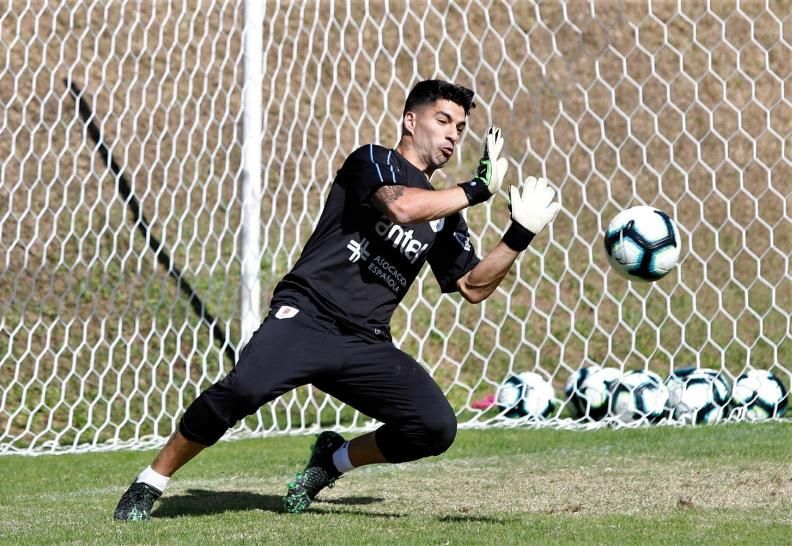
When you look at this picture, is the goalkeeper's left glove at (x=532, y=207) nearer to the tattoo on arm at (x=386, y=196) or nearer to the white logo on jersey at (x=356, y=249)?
the tattoo on arm at (x=386, y=196)

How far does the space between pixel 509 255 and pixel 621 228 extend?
0.82 meters

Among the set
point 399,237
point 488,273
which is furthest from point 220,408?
point 488,273

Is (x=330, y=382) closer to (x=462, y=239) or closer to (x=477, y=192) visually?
(x=462, y=239)

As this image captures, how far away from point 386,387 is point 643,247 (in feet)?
4.68

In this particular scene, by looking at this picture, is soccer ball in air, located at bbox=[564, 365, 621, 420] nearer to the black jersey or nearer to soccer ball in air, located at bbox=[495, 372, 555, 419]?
soccer ball in air, located at bbox=[495, 372, 555, 419]

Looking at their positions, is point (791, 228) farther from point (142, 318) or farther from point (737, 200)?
point (142, 318)

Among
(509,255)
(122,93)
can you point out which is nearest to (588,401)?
(509,255)

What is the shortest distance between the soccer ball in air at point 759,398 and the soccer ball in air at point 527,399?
1.32 meters

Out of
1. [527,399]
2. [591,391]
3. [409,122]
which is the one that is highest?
[409,122]

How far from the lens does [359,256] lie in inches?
212

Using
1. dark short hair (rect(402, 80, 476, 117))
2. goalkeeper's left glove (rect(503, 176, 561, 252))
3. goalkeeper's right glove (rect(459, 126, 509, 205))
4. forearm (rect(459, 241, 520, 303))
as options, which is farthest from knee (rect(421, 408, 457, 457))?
dark short hair (rect(402, 80, 476, 117))

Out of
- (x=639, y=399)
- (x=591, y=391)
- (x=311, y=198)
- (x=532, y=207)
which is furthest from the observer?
(x=311, y=198)

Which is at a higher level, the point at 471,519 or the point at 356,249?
the point at 356,249

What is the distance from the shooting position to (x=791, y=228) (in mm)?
13539
